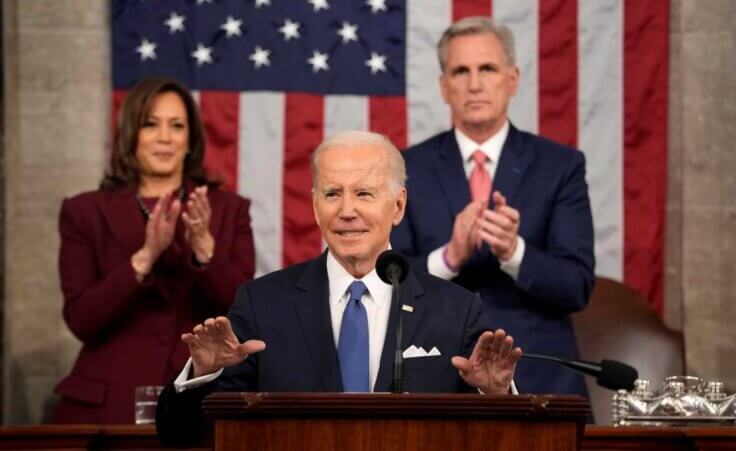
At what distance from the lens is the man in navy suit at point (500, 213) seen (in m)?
5.09

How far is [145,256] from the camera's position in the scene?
532cm

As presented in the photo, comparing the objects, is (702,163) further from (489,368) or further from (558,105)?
(489,368)

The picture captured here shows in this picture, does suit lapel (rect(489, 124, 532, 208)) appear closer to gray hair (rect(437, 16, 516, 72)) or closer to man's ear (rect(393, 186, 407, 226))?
gray hair (rect(437, 16, 516, 72))

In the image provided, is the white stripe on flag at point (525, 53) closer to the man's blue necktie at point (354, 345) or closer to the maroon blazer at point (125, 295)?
the maroon blazer at point (125, 295)

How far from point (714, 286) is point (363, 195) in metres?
3.25

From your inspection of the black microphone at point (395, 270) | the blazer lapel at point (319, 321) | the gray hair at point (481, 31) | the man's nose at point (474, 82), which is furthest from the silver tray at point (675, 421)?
the gray hair at point (481, 31)

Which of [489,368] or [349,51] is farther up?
[349,51]

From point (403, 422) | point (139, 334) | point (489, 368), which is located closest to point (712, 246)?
point (139, 334)

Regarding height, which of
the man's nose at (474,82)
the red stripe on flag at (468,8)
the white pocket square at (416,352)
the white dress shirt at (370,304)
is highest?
the red stripe on flag at (468,8)

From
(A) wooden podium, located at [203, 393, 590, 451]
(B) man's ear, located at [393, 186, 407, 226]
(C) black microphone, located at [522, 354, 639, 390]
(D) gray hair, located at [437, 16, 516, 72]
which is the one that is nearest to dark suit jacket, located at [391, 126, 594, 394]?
(D) gray hair, located at [437, 16, 516, 72]

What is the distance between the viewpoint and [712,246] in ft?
22.8

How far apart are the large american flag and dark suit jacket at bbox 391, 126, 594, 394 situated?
4.83ft

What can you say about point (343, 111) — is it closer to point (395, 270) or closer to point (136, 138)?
point (136, 138)

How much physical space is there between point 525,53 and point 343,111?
0.90 m
